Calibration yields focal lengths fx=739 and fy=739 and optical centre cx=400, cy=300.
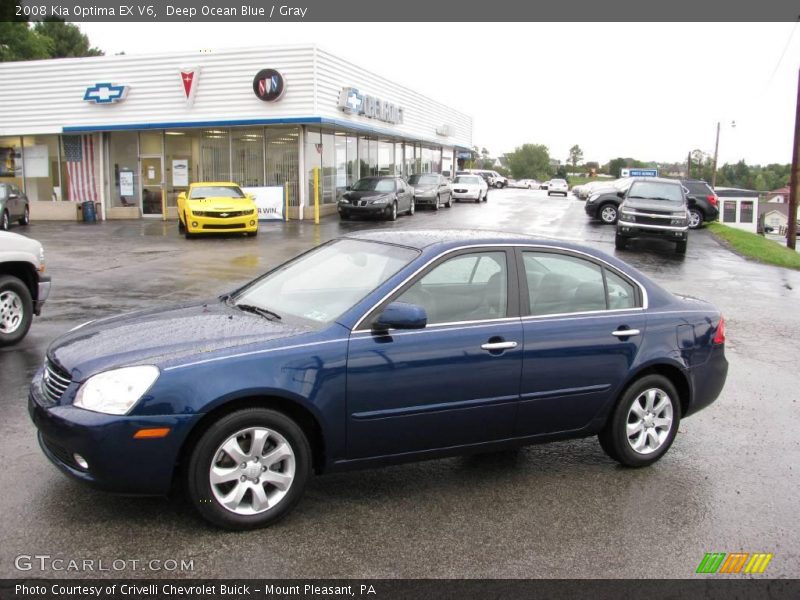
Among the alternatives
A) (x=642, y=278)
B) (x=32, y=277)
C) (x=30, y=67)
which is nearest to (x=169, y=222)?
(x=30, y=67)

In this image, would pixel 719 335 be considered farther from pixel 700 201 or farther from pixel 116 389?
pixel 700 201

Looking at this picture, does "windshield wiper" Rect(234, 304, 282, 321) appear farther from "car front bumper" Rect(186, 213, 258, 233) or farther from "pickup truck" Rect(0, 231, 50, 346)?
"car front bumper" Rect(186, 213, 258, 233)

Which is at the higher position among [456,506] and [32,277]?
[32,277]

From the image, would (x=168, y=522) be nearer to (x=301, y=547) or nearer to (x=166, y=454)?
(x=166, y=454)

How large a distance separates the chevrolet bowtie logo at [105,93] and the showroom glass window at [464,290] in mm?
26701

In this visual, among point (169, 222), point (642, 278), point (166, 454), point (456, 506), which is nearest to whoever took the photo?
point (166, 454)

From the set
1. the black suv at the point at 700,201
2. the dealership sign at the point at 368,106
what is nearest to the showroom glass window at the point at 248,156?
the dealership sign at the point at 368,106

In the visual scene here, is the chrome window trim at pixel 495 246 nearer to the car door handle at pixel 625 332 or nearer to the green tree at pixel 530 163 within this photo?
the car door handle at pixel 625 332

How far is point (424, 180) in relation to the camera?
107ft

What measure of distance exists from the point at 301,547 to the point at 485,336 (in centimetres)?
158

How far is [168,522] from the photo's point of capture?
154 inches

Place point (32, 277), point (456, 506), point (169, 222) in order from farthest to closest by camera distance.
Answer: point (169, 222)
point (32, 277)
point (456, 506)

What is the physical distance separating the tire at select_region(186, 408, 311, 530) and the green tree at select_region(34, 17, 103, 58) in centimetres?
6608

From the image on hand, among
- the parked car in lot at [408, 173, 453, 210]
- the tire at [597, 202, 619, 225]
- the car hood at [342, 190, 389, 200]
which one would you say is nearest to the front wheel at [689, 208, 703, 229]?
the tire at [597, 202, 619, 225]
